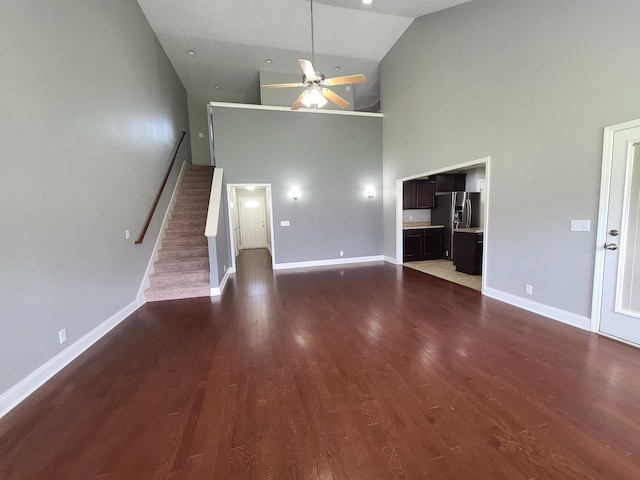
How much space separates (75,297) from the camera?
2.67 metres

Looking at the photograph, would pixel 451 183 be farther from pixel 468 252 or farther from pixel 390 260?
pixel 390 260

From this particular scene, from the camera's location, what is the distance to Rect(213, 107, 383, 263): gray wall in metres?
6.09

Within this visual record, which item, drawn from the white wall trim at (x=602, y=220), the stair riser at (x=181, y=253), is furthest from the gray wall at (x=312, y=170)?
the white wall trim at (x=602, y=220)

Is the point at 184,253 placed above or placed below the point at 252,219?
below

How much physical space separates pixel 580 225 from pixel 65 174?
5381mm

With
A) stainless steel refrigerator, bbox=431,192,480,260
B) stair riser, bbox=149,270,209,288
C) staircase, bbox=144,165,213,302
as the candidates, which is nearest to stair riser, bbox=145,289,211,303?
staircase, bbox=144,165,213,302

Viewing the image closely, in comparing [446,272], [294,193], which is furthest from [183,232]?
[446,272]

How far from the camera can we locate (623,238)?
2588mm

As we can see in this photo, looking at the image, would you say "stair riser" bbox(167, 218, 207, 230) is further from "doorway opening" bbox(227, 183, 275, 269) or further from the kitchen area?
the kitchen area

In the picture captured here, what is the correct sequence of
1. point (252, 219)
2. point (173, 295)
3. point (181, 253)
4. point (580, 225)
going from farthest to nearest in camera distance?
point (252, 219), point (181, 253), point (173, 295), point (580, 225)

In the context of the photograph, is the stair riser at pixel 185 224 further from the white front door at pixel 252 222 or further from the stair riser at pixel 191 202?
the white front door at pixel 252 222

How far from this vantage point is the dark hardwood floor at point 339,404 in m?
1.45

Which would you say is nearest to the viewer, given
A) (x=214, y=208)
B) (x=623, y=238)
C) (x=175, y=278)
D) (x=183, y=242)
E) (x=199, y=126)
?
(x=623, y=238)

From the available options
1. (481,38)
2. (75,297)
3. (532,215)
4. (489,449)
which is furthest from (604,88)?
(75,297)
